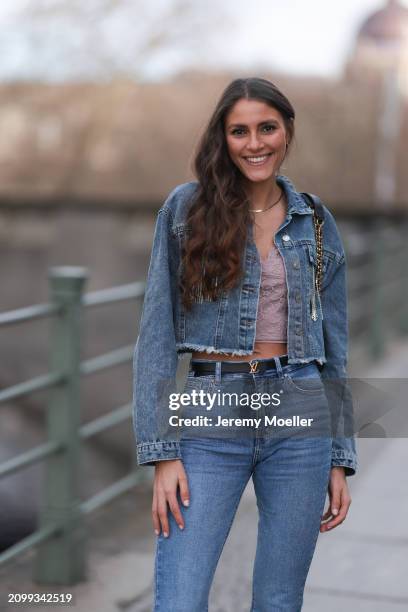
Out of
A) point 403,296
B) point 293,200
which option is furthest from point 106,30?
point 293,200

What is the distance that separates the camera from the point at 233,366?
219cm

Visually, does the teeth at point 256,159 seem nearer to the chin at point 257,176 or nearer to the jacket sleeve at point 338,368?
the chin at point 257,176

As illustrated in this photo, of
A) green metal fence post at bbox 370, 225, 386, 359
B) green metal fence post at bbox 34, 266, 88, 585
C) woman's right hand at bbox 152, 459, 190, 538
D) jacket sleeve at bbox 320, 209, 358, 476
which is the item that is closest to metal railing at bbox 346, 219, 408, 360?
green metal fence post at bbox 370, 225, 386, 359

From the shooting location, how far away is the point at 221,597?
149 inches

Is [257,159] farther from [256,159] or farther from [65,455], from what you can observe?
[65,455]

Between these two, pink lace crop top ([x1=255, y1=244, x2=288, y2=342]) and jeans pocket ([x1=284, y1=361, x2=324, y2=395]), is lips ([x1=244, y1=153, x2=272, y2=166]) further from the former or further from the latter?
jeans pocket ([x1=284, y1=361, x2=324, y2=395])

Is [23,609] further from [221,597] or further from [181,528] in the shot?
[181,528]

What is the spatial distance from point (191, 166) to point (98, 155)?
22.7 m

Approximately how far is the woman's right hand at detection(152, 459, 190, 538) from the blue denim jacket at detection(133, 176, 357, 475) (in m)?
0.03

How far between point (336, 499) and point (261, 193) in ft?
2.36

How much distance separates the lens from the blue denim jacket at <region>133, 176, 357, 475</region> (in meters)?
2.17

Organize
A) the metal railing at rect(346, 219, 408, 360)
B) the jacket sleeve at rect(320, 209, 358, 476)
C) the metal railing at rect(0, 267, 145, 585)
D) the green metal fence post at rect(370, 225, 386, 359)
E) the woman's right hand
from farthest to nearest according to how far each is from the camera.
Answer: the green metal fence post at rect(370, 225, 386, 359), the metal railing at rect(346, 219, 408, 360), the metal railing at rect(0, 267, 145, 585), the jacket sleeve at rect(320, 209, 358, 476), the woman's right hand

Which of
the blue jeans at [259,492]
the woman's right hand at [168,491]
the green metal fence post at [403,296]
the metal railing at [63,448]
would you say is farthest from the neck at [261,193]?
the green metal fence post at [403,296]

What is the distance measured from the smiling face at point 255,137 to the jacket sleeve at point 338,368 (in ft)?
0.78
